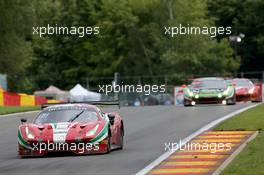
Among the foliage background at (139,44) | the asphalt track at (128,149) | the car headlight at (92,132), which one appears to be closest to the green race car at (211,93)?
the asphalt track at (128,149)

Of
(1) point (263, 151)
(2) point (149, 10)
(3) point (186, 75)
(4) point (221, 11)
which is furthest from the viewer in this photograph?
(4) point (221, 11)

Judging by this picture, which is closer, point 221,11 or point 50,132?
point 50,132

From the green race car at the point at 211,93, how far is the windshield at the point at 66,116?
19.8 metres

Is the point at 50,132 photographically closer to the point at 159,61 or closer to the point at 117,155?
the point at 117,155

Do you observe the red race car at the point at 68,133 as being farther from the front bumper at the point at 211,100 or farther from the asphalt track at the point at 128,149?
the front bumper at the point at 211,100

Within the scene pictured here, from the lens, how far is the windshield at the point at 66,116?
17531 millimetres

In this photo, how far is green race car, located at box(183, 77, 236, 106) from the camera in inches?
1464

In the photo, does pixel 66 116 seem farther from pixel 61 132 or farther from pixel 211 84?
pixel 211 84

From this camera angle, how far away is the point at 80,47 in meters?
80.7

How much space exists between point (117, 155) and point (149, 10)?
5604 centimetres

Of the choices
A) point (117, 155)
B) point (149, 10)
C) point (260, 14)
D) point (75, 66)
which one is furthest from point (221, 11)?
point (117, 155)

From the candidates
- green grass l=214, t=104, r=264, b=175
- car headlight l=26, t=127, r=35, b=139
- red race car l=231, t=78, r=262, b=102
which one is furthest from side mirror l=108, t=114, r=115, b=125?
red race car l=231, t=78, r=262, b=102

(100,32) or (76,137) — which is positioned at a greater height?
(100,32)

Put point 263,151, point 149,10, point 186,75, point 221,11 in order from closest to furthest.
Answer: point 263,151 → point 186,75 → point 149,10 → point 221,11
